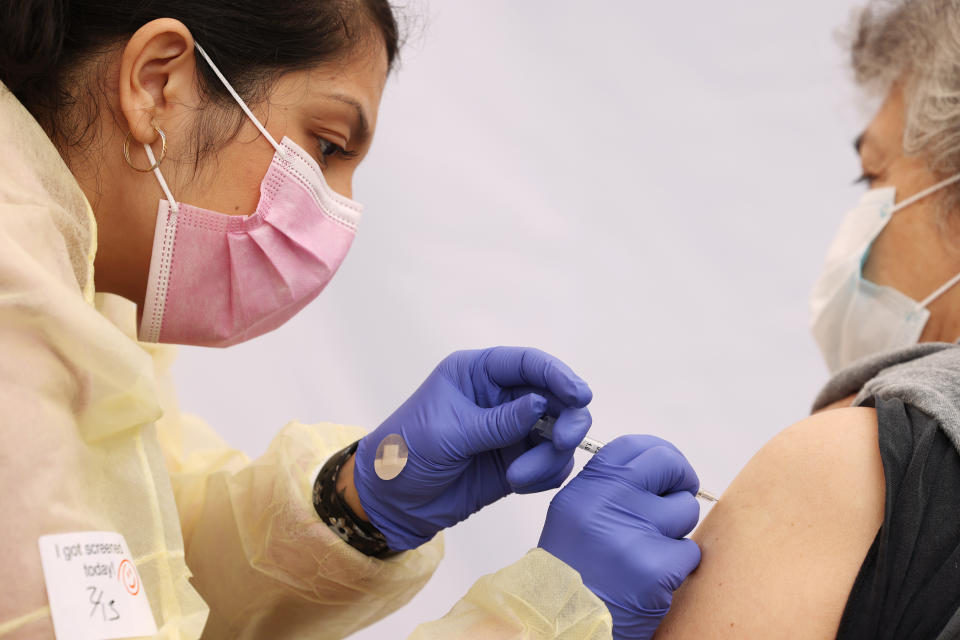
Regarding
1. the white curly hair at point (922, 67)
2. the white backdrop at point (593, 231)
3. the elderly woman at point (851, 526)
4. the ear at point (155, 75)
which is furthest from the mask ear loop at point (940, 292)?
the ear at point (155, 75)

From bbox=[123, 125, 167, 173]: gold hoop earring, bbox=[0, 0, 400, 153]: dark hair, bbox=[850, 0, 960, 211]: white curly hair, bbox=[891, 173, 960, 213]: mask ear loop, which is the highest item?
bbox=[850, 0, 960, 211]: white curly hair

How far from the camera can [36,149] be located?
1.05 metres

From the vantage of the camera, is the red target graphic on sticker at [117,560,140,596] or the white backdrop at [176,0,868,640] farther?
the white backdrop at [176,0,868,640]

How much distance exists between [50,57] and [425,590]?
131cm

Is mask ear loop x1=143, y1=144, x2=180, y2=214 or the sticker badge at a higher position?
mask ear loop x1=143, y1=144, x2=180, y2=214

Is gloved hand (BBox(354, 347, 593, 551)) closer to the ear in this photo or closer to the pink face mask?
the pink face mask

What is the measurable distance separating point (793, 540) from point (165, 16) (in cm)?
104

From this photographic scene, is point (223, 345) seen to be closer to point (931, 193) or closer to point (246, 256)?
point (246, 256)

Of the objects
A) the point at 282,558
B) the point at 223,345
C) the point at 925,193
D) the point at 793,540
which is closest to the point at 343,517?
the point at 282,558

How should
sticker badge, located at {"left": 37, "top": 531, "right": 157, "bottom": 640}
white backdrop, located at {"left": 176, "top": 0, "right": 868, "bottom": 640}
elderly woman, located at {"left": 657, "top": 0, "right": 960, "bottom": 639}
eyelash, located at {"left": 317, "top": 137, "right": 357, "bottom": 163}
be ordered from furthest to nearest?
1. white backdrop, located at {"left": 176, "top": 0, "right": 868, "bottom": 640}
2. eyelash, located at {"left": 317, "top": 137, "right": 357, "bottom": 163}
3. elderly woman, located at {"left": 657, "top": 0, "right": 960, "bottom": 639}
4. sticker badge, located at {"left": 37, "top": 531, "right": 157, "bottom": 640}

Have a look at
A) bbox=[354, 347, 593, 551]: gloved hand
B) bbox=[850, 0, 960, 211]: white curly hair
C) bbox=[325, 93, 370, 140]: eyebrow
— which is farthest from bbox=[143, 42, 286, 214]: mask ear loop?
bbox=[850, 0, 960, 211]: white curly hair

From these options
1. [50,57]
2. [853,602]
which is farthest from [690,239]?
[50,57]

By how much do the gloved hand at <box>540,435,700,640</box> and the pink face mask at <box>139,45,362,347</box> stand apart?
1.81ft

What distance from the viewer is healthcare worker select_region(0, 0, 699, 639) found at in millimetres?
888
